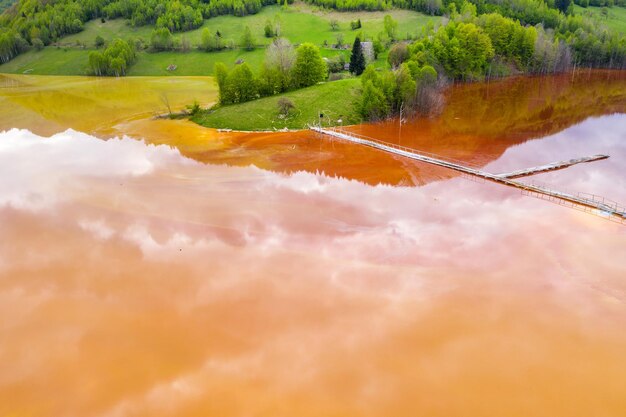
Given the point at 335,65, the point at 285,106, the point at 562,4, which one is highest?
the point at 562,4

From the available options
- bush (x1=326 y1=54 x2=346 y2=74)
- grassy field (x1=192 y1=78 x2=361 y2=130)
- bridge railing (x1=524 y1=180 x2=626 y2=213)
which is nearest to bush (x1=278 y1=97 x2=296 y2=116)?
grassy field (x1=192 y1=78 x2=361 y2=130)

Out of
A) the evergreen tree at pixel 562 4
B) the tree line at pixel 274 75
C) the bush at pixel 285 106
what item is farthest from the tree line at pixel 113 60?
the evergreen tree at pixel 562 4

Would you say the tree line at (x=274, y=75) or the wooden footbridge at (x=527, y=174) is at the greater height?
the tree line at (x=274, y=75)

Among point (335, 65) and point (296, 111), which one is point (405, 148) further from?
point (335, 65)

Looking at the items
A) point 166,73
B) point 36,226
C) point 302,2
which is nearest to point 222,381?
point 36,226

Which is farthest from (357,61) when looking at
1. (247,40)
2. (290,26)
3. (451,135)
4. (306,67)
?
(290,26)

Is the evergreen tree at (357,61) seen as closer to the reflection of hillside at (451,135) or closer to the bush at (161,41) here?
the reflection of hillside at (451,135)
